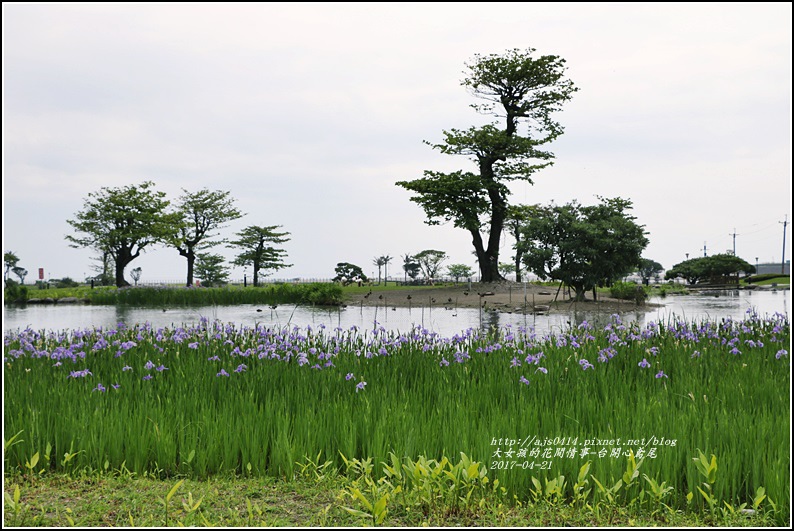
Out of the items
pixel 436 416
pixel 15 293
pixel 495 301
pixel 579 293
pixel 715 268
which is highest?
pixel 715 268

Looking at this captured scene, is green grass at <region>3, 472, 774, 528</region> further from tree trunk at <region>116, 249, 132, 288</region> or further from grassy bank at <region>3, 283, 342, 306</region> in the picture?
tree trunk at <region>116, 249, 132, 288</region>

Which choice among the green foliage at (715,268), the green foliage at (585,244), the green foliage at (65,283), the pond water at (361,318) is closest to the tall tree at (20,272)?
the green foliage at (65,283)

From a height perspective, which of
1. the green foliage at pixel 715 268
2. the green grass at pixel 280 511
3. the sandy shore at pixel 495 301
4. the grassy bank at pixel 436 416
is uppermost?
the green foliage at pixel 715 268

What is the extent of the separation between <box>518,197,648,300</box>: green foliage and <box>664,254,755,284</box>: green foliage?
17.3 meters

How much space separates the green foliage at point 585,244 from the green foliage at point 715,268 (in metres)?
17.3

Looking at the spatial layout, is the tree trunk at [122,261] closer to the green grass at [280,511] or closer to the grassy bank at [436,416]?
the grassy bank at [436,416]

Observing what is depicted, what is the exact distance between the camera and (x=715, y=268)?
3372cm

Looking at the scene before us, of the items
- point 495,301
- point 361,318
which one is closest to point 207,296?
point 361,318

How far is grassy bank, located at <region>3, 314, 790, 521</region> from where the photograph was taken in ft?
10.8

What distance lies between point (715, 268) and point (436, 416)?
3496 centimetres

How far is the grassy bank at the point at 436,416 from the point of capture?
10.8 feet

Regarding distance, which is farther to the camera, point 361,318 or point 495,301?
point 495,301

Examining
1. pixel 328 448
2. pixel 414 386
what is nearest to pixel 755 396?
pixel 414 386

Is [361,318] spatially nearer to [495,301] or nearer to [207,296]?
[495,301]
